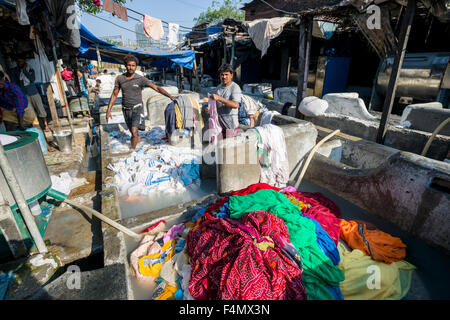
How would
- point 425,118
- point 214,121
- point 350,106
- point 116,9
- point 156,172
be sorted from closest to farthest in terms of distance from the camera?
point 214,121 < point 156,172 < point 425,118 < point 350,106 < point 116,9

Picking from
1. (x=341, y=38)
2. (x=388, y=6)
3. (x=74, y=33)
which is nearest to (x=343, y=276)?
(x=388, y=6)

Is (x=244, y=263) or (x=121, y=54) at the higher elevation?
(x=121, y=54)

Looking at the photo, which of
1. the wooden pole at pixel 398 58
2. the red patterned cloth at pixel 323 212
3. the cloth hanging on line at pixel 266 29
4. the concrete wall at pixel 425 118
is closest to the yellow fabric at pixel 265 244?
the red patterned cloth at pixel 323 212

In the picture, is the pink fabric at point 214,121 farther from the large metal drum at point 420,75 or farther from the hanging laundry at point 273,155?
the large metal drum at point 420,75

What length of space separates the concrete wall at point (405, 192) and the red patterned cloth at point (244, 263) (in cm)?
171

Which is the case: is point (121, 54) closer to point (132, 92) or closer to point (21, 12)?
point (132, 92)

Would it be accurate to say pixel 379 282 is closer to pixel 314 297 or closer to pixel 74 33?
pixel 314 297

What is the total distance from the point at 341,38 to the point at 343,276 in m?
14.9

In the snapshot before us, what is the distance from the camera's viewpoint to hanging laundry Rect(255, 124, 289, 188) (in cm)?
349

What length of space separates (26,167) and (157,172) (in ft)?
7.61

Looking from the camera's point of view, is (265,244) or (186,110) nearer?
(265,244)

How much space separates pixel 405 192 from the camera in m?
2.79

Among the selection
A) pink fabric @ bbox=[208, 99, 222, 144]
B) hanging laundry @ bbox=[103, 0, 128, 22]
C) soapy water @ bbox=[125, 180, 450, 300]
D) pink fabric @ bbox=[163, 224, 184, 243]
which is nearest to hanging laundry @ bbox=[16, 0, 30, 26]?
pink fabric @ bbox=[208, 99, 222, 144]

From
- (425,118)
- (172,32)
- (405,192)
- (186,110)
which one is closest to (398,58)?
(425,118)
